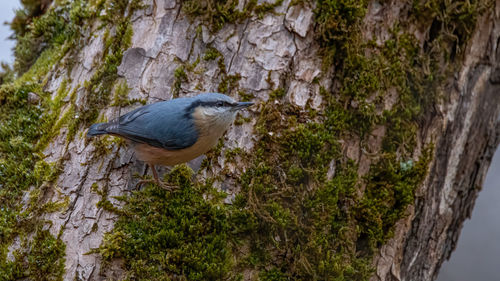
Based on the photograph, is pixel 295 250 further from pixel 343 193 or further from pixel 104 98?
pixel 104 98

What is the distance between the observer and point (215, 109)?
276cm

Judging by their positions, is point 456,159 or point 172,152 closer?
point 172,152

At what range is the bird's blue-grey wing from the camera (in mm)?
2793

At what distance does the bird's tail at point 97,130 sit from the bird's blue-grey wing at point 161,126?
0.18 feet

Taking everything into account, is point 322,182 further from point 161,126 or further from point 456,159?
point 456,159

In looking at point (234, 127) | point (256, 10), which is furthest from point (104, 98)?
point (256, 10)

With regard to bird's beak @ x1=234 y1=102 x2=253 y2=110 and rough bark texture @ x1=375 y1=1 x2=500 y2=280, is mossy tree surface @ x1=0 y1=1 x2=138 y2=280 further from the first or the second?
rough bark texture @ x1=375 y1=1 x2=500 y2=280

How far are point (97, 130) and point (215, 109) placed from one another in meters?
0.64

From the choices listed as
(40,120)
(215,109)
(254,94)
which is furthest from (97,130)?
(254,94)

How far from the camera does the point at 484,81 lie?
3486mm

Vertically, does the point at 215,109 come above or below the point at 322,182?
above

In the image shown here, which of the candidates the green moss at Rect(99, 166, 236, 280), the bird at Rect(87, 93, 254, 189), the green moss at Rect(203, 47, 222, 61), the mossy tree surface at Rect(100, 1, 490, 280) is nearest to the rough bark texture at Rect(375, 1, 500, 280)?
the mossy tree surface at Rect(100, 1, 490, 280)

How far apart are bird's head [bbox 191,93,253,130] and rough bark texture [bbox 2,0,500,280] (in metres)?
0.12

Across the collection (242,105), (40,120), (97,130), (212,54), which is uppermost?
(212,54)
